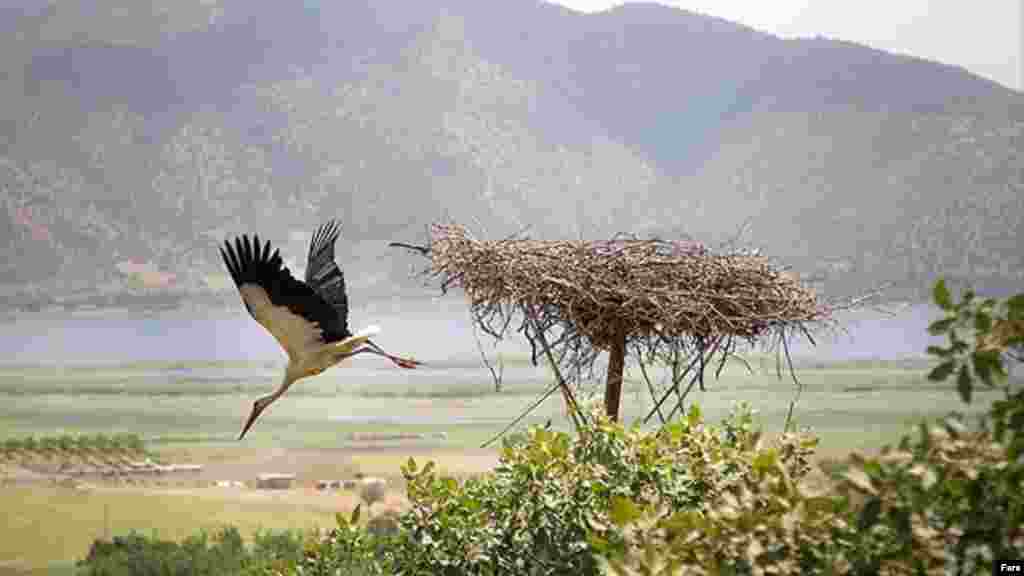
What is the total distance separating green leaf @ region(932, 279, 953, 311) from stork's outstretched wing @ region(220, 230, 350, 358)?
12.7 ft

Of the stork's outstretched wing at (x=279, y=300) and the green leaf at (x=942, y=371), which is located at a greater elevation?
the stork's outstretched wing at (x=279, y=300)

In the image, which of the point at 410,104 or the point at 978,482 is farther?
the point at 410,104

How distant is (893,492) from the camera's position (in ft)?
5.65

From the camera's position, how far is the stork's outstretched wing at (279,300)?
5434mm

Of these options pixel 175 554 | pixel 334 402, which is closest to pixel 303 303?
pixel 175 554

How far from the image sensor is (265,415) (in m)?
42.5

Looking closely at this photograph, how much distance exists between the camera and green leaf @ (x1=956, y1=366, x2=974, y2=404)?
1643mm

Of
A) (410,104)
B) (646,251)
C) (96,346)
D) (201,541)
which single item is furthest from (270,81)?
(646,251)

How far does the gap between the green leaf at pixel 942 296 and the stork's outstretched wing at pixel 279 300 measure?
12.7 feet

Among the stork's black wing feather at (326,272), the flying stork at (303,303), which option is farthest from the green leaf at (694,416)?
the stork's black wing feather at (326,272)

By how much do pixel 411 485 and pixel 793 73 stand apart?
50.1m

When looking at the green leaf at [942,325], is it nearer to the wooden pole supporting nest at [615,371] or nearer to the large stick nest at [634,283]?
the large stick nest at [634,283]

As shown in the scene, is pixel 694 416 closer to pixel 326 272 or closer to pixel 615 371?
pixel 615 371

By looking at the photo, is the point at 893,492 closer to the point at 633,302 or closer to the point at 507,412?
the point at 633,302
